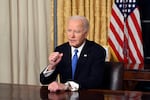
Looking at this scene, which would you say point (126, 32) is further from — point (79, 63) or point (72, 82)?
point (72, 82)

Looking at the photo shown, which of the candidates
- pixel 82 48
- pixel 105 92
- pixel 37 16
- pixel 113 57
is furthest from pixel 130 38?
pixel 105 92

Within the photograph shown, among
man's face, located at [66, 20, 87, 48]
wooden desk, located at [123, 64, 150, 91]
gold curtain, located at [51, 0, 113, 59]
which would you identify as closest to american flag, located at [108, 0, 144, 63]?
gold curtain, located at [51, 0, 113, 59]

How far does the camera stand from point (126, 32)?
4555mm

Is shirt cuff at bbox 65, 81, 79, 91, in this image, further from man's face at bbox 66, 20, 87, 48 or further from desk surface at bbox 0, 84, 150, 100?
man's face at bbox 66, 20, 87, 48

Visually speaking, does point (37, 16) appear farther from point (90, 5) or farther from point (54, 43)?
point (90, 5)

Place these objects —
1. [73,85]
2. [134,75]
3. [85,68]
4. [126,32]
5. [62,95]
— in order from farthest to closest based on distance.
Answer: [126,32] < [134,75] < [85,68] < [73,85] < [62,95]

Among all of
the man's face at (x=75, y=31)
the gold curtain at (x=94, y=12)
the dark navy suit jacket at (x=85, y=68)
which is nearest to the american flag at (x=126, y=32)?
the gold curtain at (x=94, y=12)

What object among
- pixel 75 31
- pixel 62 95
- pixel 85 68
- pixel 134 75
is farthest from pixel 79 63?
pixel 134 75

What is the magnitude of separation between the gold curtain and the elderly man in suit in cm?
172

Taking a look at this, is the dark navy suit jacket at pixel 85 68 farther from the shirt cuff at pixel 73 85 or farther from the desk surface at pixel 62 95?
the desk surface at pixel 62 95

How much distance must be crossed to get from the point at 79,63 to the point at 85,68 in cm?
7

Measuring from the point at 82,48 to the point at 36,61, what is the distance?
7.17 feet

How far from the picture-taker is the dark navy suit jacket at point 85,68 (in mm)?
2641

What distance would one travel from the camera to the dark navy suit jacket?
2.64 meters
